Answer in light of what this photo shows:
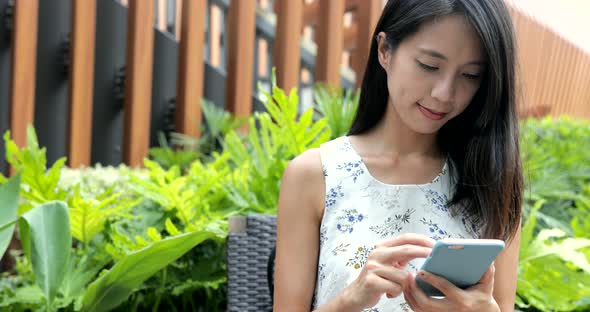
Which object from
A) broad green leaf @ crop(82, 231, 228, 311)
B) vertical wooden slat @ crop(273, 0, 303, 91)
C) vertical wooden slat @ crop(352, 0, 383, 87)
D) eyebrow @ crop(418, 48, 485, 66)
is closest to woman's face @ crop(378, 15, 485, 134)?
eyebrow @ crop(418, 48, 485, 66)

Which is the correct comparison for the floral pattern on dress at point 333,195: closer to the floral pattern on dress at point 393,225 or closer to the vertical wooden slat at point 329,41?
the floral pattern on dress at point 393,225

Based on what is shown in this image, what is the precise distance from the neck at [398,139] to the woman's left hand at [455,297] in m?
0.35

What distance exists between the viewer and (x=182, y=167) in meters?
3.53

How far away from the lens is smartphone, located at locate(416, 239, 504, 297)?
1045mm

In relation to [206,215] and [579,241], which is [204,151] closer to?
[206,215]

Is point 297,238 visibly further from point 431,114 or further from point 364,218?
point 431,114

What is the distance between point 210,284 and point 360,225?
2.73 ft

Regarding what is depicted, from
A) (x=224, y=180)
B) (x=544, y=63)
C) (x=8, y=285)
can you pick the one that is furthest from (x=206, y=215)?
(x=544, y=63)

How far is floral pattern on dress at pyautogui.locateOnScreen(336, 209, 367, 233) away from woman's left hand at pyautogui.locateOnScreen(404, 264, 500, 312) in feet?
0.74

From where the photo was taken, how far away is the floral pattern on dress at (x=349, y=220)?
141 centimetres

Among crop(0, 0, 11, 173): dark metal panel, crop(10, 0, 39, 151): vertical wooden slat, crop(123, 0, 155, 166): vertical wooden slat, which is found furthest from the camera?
crop(123, 0, 155, 166): vertical wooden slat

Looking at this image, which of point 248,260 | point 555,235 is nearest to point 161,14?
point 248,260

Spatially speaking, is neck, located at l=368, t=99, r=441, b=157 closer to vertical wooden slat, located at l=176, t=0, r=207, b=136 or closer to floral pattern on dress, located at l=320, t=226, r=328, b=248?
floral pattern on dress, located at l=320, t=226, r=328, b=248

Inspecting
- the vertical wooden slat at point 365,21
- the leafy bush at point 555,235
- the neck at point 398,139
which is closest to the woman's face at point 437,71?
the neck at point 398,139
